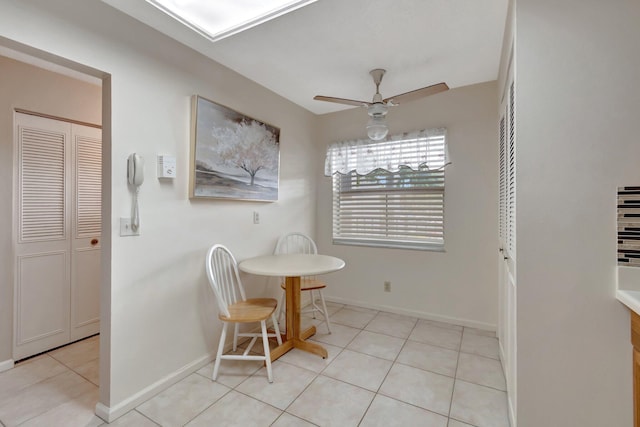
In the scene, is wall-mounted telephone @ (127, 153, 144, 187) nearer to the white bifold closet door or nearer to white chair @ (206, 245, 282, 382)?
white chair @ (206, 245, 282, 382)

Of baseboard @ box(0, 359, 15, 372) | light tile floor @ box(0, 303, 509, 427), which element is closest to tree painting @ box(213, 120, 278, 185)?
light tile floor @ box(0, 303, 509, 427)

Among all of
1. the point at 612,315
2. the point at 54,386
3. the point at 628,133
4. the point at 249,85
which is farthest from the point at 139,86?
the point at 612,315

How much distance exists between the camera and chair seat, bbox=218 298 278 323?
1.97m

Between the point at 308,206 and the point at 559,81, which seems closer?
the point at 559,81

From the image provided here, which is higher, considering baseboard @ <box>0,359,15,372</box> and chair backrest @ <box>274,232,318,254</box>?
chair backrest @ <box>274,232,318,254</box>

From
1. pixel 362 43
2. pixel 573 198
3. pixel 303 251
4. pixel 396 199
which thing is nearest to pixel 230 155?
pixel 362 43

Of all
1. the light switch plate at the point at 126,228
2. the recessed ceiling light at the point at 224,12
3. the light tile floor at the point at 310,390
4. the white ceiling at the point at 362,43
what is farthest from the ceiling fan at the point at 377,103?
the light tile floor at the point at 310,390

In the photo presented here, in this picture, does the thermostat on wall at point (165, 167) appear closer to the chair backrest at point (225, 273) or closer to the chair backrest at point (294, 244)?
the chair backrest at point (225, 273)

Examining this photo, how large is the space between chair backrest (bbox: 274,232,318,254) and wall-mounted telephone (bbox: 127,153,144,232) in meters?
1.40

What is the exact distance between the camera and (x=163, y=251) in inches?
75.4

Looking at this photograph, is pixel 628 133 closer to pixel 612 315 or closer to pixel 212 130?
pixel 612 315

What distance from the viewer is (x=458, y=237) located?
2.88 meters

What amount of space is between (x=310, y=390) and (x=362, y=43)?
7.89ft

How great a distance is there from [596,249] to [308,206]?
267 cm
